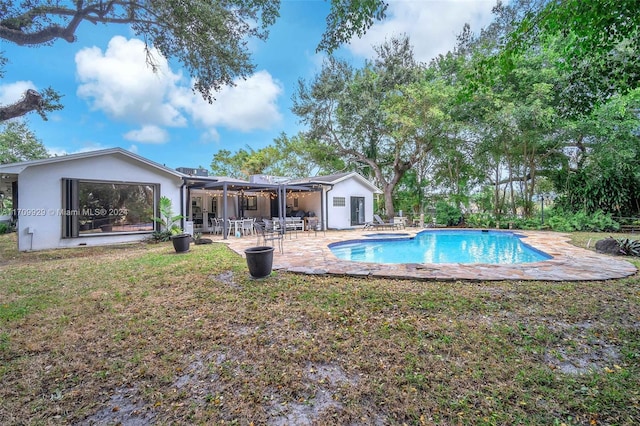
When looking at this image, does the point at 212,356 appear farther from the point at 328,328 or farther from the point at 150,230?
the point at 150,230

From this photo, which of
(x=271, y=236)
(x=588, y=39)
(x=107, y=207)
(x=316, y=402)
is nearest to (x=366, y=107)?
(x=271, y=236)

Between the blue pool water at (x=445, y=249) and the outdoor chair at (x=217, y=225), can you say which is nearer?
the blue pool water at (x=445, y=249)

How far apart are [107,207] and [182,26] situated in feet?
26.0

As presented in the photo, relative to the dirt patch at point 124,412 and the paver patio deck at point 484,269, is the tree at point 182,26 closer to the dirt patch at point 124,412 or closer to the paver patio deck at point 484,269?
the paver patio deck at point 484,269

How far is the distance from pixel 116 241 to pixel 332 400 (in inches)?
440

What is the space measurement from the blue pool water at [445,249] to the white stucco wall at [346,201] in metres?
4.47

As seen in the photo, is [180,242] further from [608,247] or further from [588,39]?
[608,247]

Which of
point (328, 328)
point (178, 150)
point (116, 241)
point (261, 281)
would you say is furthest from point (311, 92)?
point (178, 150)

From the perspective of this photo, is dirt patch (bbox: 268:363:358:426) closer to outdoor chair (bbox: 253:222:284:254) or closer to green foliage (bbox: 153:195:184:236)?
outdoor chair (bbox: 253:222:284:254)

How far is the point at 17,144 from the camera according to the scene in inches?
799

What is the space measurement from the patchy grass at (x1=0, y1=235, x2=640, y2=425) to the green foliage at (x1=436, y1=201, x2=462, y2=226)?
1221 centimetres

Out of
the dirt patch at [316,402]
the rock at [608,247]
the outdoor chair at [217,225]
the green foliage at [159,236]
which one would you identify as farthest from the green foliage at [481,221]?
the dirt patch at [316,402]

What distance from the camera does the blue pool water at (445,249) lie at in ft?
28.7

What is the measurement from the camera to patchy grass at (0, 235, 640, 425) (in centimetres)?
205
